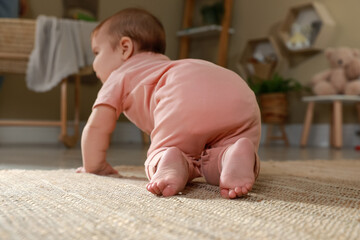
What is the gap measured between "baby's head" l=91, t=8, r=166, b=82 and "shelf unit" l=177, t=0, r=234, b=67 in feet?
6.65

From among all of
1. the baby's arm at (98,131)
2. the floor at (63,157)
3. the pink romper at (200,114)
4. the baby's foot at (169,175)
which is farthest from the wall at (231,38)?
the baby's foot at (169,175)

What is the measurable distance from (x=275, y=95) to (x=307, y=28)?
0.47 metres

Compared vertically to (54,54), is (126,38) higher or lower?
higher

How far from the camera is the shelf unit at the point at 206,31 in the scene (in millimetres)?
2775

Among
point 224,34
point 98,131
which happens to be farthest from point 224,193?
point 224,34

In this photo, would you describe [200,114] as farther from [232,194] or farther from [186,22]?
[186,22]

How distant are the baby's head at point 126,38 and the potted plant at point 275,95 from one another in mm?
1751

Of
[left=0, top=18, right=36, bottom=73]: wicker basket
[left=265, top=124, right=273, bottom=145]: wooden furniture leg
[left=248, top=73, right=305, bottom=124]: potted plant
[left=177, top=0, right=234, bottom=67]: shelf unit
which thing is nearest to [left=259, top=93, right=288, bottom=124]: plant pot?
[left=248, top=73, right=305, bottom=124]: potted plant

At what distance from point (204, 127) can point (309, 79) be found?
2.14 m

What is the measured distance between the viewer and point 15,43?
1.74 m

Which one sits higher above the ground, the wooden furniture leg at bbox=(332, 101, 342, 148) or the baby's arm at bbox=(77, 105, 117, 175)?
the baby's arm at bbox=(77, 105, 117, 175)

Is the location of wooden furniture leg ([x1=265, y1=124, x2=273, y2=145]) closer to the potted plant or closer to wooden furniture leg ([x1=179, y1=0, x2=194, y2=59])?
the potted plant

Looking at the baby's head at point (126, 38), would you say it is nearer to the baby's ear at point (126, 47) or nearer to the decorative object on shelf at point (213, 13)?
the baby's ear at point (126, 47)

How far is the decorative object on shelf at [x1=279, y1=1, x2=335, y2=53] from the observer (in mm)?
2348
